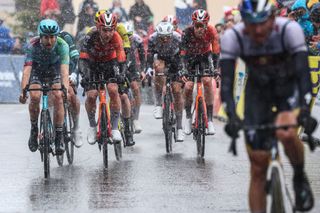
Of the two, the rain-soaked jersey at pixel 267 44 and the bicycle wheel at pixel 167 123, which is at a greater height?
the rain-soaked jersey at pixel 267 44

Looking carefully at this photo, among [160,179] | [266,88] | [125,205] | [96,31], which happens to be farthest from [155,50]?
[266,88]

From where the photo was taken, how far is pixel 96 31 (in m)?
15.3

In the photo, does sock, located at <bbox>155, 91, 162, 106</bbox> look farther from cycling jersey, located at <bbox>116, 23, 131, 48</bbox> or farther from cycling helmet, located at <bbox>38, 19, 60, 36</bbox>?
cycling helmet, located at <bbox>38, 19, 60, 36</bbox>

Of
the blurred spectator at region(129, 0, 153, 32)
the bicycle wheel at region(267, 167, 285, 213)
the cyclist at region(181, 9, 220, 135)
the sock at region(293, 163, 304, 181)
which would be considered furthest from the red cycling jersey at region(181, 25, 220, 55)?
the blurred spectator at region(129, 0, 153, 32)

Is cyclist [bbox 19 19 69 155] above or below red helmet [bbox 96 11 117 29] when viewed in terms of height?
below

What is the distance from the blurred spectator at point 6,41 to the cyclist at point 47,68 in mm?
13925

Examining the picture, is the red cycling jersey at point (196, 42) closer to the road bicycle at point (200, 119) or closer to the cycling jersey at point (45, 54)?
the road bicycle at point (200, 119)

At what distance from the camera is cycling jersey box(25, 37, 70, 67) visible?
1402 centimetres

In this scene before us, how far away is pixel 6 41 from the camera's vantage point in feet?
93.4

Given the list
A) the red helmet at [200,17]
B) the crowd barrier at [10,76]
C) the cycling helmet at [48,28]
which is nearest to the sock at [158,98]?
the red helmet at [200,17]

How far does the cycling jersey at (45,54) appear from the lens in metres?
14.0

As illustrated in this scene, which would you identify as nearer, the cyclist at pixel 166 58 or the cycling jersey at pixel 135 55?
the cyclist at pixel 166 58

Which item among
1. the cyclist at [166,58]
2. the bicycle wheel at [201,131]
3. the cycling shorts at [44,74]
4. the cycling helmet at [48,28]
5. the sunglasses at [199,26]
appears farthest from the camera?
the cyclist at [166,58]

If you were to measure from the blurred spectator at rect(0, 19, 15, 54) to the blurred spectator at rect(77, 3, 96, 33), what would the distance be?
209cm
